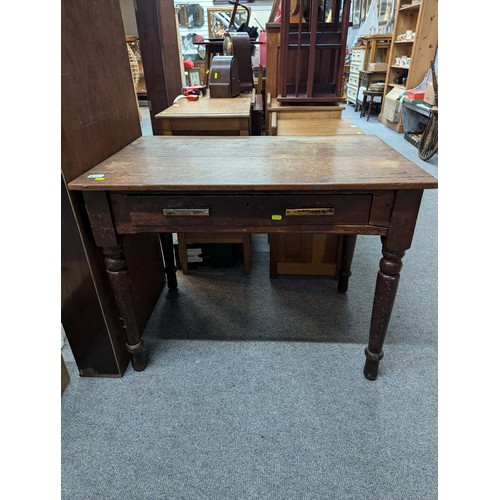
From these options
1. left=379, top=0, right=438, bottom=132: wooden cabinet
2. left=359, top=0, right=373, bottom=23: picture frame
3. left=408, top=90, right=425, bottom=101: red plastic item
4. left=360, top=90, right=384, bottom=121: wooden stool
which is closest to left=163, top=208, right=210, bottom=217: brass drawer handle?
left=408, top=90, right=425, bottom=101: red plastic item

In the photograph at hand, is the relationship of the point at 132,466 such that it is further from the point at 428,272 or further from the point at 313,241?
the point at 428,272

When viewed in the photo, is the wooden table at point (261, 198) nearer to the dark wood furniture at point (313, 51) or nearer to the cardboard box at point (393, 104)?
the dark wood furniture at point (313, 51)

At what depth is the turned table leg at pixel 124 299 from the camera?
1080 mm

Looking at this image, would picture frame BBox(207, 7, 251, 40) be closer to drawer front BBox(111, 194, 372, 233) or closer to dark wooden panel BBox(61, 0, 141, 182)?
dark wooden panel BBox(61, 0, 141, 182)

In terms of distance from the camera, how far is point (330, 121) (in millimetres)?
2094

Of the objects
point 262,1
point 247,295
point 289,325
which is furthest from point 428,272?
point 262,1

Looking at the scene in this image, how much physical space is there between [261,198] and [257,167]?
0.14 metres

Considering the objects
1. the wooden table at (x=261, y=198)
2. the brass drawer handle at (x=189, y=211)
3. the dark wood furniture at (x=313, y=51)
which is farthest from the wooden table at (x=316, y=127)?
the brass drawer handle at (x=189, y=211)

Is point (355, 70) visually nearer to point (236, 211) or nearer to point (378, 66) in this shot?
point (378, 66)

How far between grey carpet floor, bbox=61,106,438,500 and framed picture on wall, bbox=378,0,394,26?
5.70 m

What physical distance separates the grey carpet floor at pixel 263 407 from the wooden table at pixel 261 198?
1.16 ft

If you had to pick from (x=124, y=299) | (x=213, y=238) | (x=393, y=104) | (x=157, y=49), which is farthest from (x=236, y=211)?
(x=393, y=104)

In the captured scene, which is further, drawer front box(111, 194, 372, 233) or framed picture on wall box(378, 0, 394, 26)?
framed picture on wall box(378, 0, 394, 26)

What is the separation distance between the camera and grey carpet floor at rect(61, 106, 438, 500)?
981mm
